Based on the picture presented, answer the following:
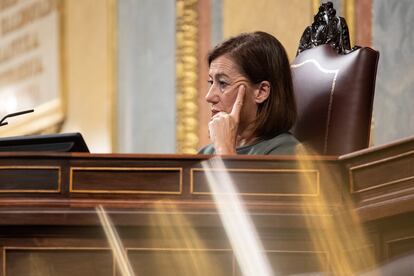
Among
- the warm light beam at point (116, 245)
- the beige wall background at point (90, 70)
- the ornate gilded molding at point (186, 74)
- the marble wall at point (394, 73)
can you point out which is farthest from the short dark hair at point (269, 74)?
the beige wall background at point (90, 70)

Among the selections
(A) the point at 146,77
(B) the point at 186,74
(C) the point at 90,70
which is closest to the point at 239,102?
(B) the point at 186,74

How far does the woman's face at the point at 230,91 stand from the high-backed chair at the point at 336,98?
15 cm

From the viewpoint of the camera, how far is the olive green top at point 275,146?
2.24 m

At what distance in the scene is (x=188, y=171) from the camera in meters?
1.81

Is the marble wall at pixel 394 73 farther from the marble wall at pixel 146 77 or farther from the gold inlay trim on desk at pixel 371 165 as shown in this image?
the marble wall at pixel 146 77

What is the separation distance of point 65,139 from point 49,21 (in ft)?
13.0

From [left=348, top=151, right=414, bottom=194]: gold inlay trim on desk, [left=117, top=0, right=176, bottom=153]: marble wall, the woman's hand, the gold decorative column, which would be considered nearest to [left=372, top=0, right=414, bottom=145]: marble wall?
the gold decorative column

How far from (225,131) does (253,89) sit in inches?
6.2

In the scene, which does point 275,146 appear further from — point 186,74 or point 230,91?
point 186,74

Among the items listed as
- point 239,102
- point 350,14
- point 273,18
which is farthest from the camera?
point 273,18

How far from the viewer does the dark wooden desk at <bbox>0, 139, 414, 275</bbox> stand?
5.80ft

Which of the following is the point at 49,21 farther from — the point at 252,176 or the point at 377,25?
the point at 252,176

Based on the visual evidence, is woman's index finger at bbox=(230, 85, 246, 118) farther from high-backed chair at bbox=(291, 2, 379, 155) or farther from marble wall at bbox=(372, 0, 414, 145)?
marble wall at bbox=(372, 0, 414, 145)

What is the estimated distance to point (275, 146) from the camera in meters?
2.27
